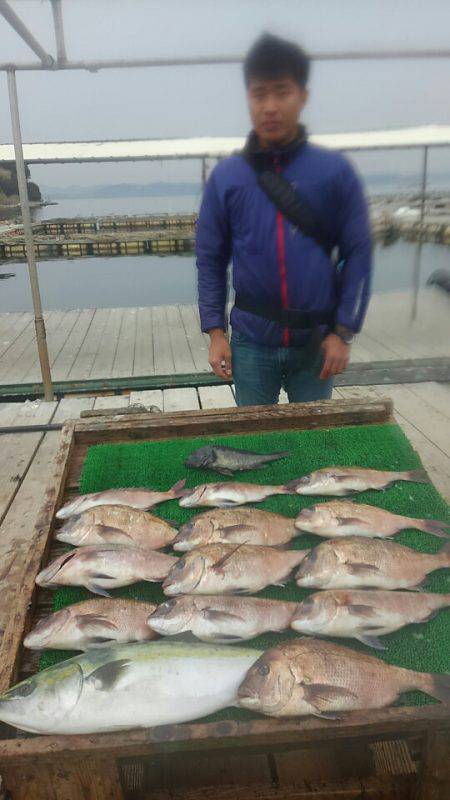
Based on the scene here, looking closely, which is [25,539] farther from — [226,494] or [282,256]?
[282,256]

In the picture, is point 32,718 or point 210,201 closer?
point 32,718

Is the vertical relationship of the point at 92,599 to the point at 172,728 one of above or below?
below

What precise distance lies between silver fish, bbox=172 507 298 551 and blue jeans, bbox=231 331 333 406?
1083 mm

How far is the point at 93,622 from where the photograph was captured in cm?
171

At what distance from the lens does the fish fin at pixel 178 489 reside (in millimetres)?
2502

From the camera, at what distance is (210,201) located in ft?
9.12

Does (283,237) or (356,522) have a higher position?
(283,237)

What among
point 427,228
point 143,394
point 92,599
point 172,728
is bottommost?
point 143,394

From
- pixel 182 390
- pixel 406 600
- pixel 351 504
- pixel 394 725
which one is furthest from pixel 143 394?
pixel 394 725

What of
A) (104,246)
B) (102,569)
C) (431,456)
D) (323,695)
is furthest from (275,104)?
(104,246)

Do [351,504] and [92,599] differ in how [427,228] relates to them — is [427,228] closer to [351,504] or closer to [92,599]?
[351,504]

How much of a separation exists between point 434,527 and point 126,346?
648 cm

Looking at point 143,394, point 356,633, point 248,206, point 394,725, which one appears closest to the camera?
point 394,725

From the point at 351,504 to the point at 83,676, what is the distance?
1.26m
